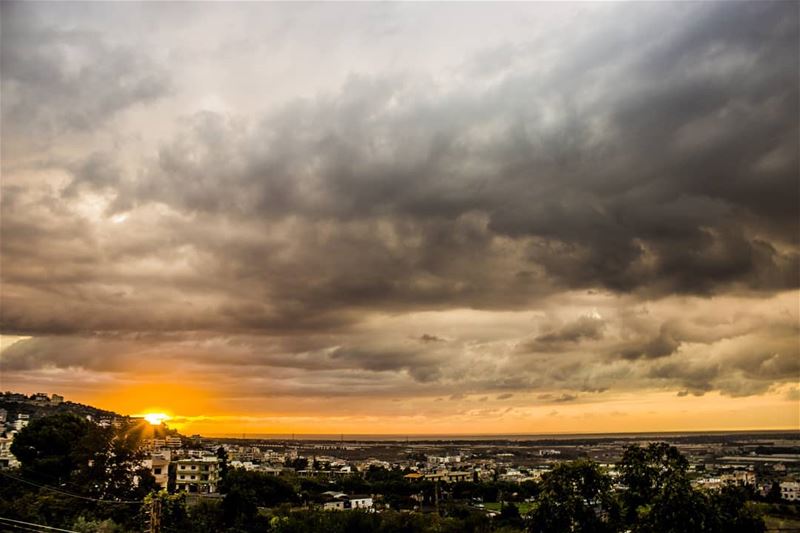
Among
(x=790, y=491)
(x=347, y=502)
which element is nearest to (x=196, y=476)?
(x=347, y=502)

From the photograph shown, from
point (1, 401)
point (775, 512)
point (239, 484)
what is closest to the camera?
point (239, 484)

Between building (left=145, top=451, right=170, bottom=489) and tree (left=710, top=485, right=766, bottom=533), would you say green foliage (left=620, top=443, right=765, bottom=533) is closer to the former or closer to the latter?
tree (left=710, top=485, right=766, bottom=533)

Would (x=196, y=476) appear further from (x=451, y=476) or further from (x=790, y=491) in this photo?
(x=790, y=491)

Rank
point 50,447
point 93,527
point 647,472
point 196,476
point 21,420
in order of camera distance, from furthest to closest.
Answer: point 21,420, point 196,476, point 50,447, point 93,527, point 647,472

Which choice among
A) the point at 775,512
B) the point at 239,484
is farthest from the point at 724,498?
the point at 775,512

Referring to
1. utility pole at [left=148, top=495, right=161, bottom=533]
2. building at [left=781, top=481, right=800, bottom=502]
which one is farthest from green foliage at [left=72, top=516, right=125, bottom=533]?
A: building at [left=781, top=481, right=800, bottom=502]

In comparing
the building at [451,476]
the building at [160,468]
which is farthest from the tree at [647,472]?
the building at [451,476]

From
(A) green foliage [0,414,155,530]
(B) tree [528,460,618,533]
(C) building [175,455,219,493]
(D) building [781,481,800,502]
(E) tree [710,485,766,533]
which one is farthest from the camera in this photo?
(D) building [781,481,800,502]

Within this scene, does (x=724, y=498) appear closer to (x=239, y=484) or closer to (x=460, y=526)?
(x=460, y=526)
